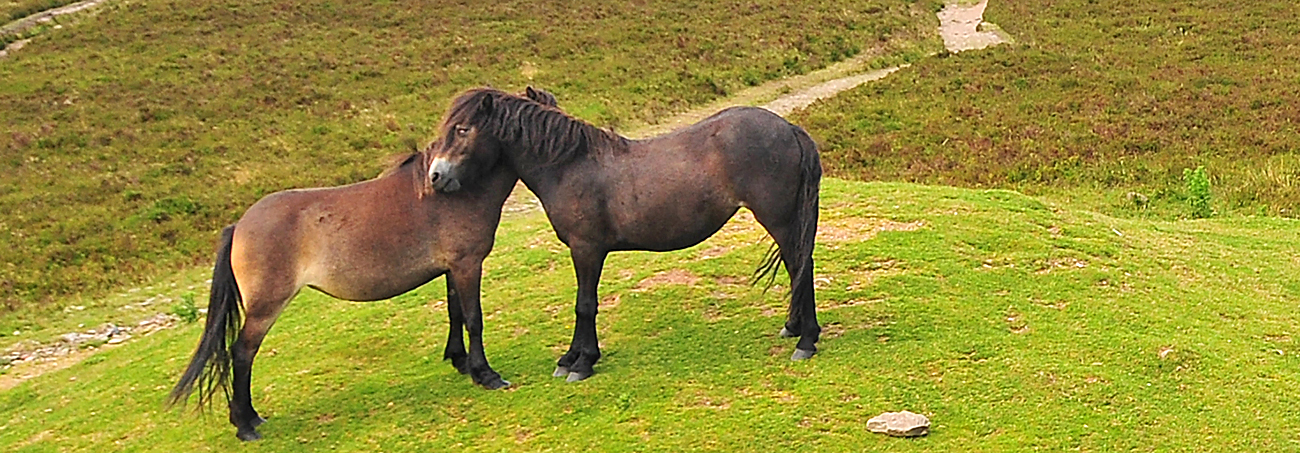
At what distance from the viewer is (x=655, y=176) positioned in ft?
19.8

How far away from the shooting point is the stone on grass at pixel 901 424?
5.11 meters

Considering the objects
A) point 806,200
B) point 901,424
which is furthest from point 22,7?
point 901,424

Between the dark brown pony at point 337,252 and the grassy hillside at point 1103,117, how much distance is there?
926 cm

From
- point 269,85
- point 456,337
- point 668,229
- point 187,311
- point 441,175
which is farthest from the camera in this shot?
point 269,85

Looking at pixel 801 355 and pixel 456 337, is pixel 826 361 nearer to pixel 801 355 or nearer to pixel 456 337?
pixel 801 355

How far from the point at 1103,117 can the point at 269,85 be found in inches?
659

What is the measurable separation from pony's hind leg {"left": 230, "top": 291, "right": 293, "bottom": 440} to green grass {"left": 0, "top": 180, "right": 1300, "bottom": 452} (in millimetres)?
124

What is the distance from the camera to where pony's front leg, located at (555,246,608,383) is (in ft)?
20.0

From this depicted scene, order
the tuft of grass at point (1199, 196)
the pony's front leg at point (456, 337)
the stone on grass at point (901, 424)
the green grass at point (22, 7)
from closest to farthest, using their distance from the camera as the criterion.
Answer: the stone on grass at point (901, 424), the pony's front leg at point (456, 337), the tuft of grass at point (1199, 196), the green grass at point (22, 7)

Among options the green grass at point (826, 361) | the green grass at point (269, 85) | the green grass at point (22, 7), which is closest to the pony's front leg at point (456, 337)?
the green grass at point (826, 361)

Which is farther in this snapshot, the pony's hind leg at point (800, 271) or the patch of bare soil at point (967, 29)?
the patch of bare soil at point (967, 29)

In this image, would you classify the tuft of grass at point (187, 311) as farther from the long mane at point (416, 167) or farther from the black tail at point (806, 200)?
the black tail at point (806, 200)

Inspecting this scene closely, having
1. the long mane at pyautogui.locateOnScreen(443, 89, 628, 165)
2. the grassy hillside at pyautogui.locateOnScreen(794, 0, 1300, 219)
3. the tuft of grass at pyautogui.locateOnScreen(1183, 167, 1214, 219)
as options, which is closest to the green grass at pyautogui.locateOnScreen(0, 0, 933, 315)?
the grassy hillside at pyautogui.locateOnScreen(794, 0, 1300, 219)

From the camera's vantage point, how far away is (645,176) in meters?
6.04
